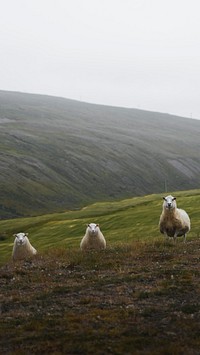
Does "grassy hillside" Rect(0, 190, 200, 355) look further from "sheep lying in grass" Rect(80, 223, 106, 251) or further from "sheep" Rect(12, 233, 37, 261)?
"sheep" Rect(12, 233, 37, 261)

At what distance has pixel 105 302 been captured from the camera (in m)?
15.5

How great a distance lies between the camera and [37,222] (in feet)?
285

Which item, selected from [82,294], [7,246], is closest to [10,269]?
[82,294]

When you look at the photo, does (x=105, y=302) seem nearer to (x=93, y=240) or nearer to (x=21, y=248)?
(x=93, y=240)

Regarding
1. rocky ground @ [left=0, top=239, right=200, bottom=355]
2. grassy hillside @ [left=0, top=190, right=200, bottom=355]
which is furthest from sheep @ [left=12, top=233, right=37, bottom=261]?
rocky ground @ [left=0, top=239, right=200, bottom=355]

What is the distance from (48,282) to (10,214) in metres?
122

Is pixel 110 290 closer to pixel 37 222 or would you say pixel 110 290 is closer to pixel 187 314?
pixel 187 314

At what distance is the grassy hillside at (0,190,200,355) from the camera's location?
39.6 feet

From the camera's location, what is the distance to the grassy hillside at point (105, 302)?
12078 millimetres

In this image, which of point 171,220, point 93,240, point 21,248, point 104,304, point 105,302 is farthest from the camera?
point 21,248

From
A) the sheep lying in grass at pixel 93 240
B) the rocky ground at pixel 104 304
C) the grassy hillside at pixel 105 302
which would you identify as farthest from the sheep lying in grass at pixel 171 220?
the rocky ground at pixel 104 304

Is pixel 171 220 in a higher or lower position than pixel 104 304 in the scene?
higher

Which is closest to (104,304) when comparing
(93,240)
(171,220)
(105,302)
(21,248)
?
(105,302)

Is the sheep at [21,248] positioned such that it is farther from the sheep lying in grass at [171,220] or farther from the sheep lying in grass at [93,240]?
the sheep lying in grass at [171,220]
